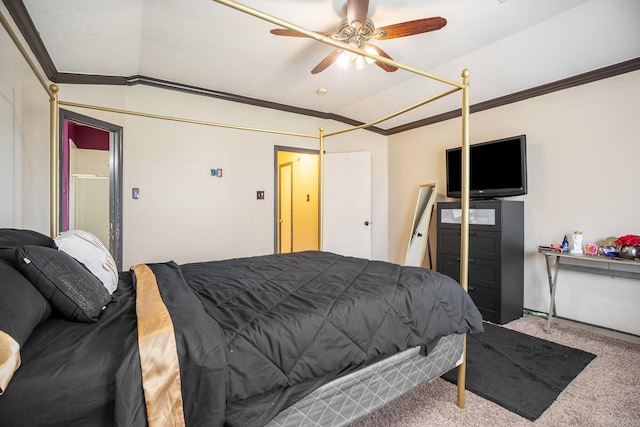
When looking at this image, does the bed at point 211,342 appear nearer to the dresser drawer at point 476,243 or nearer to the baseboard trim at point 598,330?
the dresser drawer at point 476,243

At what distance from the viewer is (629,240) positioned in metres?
2.46

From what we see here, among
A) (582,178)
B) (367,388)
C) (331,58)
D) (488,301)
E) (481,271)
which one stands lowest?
(488,301)

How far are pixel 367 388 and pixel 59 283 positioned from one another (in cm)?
125

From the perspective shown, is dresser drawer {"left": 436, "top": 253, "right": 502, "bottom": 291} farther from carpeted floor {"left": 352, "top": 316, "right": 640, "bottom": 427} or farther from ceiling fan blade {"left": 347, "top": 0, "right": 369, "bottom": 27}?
ceiling fan blade {"left": 347, "top": 0, "right": 369, "bottom": 27}

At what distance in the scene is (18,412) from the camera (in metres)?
0.73

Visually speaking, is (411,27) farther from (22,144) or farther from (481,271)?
(22,144)

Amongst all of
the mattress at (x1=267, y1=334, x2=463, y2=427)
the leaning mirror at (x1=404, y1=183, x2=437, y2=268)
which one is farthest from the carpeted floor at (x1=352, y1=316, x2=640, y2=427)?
the leaning mirror at (x1=404, y1=183, x2=437, y2=268)

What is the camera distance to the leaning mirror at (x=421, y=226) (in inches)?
164

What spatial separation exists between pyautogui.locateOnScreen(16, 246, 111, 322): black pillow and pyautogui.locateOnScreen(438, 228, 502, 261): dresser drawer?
10.6 ft

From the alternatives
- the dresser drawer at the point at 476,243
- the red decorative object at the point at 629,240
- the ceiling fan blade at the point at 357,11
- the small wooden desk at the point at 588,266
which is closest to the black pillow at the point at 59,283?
the ceiling fan blade at the point at 357,11

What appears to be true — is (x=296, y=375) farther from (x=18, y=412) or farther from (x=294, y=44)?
(x=294, y=44)

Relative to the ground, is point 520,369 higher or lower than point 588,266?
lower

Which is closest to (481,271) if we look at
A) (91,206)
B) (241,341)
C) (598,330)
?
(598,330)

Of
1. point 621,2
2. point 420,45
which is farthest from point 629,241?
point 420,45
